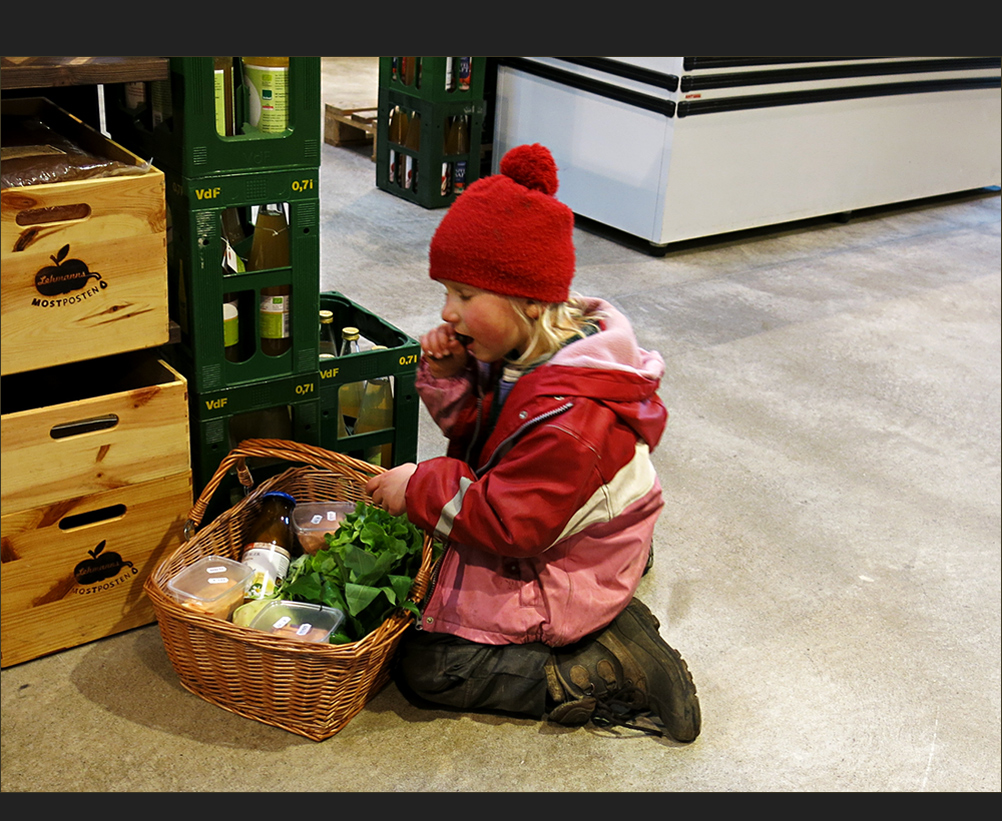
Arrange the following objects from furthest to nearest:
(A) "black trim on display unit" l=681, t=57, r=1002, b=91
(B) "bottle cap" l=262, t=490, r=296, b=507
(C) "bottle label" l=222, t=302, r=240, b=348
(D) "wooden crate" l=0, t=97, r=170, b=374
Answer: (A) "black trim on display unit" l=681, t=57, r=1002, b=91
(B) "bottle cap" l=262, t=490, r=296, b=507
(C) "bottle label" l=222, t=302, r=240, b=348
(D) "wooden crate" l=0, t=97, r=170, b=374

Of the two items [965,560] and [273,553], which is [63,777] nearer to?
[273,553]

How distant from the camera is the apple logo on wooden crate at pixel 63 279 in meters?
2.06

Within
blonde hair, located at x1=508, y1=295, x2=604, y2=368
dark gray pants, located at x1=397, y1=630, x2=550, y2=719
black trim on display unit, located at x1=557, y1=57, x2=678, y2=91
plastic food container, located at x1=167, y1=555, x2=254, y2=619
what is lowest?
dark gray pants, located at x1=397, y1=630, x2=550, y2=719

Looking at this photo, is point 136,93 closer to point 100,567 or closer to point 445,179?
point 100,567

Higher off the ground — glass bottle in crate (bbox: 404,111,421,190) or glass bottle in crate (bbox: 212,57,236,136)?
glass bottle in crate (bbox: 212,57,236,136)

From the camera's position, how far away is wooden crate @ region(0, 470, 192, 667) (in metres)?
2.24

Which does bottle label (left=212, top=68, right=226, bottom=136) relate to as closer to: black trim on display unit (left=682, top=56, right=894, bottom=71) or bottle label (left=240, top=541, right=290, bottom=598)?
bottle label (left=240, top=541, right=290, bottom=598)

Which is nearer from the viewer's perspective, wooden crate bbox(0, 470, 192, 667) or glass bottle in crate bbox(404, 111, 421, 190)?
wooden crate bbox(0, 470, 192, 667)

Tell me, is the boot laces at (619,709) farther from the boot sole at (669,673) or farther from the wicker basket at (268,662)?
the wicker basket at (268,662)

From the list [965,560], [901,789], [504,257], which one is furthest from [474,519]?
[965,560]

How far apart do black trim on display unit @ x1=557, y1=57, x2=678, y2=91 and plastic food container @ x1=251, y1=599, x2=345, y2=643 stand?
3.64 m

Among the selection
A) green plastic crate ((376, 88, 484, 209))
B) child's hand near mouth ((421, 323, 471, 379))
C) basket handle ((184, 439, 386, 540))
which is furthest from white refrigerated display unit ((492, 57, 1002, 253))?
basket handle ((184, 439, 386, 540))

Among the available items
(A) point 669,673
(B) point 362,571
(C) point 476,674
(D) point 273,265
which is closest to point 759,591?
(A) point 669,673

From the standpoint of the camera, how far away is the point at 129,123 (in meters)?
2.45
